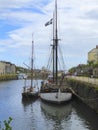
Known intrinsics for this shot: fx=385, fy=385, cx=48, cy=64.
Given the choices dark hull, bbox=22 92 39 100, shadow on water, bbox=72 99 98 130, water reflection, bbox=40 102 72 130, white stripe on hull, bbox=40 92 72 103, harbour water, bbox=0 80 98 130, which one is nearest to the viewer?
harbour water, bbox=0 80 98 130

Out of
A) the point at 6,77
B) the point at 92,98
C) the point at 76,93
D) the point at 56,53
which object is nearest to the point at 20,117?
the point at 92,98

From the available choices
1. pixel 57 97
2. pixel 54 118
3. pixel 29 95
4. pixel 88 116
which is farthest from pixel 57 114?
pixel 29 95

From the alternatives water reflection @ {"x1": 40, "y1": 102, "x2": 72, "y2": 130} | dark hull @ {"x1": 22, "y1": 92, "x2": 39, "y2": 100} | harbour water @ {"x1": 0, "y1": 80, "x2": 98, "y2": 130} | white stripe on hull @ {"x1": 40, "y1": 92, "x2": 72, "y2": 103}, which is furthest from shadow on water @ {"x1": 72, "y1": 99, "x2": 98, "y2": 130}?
dark hull @ {"x1": 22, "y1": 92, "x2": 39, "y2": 100}

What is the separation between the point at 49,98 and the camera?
50.8 m

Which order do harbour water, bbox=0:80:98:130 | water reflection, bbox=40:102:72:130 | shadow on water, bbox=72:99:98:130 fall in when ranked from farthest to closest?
water reflection, bbox=40:102:72:130 < shadow on water, bbox=72:99:98:130 < harbour water, bbox=0:80:98:130

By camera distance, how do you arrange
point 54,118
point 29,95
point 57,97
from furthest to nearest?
1. point 29,95
2. point 57,97
3. point 54,118

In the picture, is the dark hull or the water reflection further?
the dark hull

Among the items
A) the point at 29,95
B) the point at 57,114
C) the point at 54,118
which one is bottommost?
the point at 54,118

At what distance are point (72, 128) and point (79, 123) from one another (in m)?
2.57

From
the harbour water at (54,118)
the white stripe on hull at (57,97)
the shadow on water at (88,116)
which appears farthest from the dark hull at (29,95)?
the shadow on water at (88,116)

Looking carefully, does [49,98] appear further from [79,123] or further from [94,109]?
[79,123]

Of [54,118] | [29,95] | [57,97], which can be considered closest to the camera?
[54,118]

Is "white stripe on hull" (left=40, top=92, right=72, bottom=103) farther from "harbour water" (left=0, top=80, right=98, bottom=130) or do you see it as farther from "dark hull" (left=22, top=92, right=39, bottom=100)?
"dark hull" (left=22, top=92, right=39, bottom=100)

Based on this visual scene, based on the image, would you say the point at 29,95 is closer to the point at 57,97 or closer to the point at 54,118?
the point at 57,97
